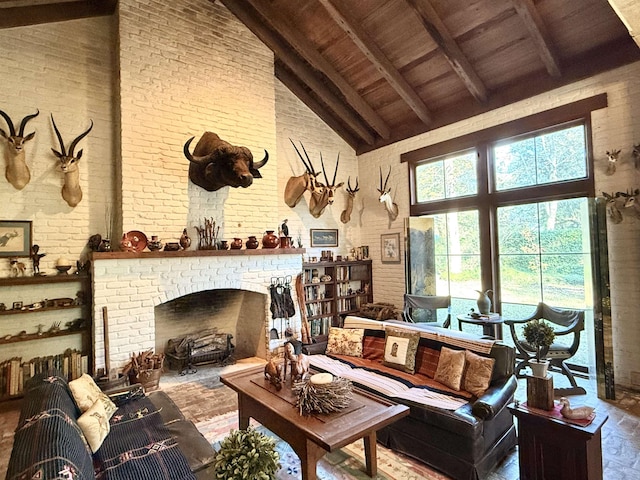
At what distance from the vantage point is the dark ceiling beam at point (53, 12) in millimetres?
3987

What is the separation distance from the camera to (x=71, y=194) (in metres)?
4.24

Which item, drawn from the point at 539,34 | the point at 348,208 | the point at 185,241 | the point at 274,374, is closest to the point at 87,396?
the point at 274,374

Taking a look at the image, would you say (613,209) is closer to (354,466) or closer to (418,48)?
(418,48)

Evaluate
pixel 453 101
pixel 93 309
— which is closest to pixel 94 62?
pixel 93 309

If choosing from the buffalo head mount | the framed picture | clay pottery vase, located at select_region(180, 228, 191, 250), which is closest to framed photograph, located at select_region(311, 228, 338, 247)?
the buffalo head mount

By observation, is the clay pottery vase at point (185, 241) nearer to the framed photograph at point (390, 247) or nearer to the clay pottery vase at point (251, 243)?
the clay pottery vase at point (251, 243)

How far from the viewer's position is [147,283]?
4309 mm

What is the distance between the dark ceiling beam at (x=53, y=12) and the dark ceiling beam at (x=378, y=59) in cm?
286

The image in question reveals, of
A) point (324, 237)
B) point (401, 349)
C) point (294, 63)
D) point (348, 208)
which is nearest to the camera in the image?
point (401, 349)

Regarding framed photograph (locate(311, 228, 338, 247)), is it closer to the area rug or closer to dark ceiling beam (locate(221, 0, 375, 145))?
dark ceiling beam (locate(221, 0, 375, 145))

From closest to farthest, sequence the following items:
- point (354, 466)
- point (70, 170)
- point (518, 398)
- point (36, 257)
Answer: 1. point (354, 466)
2. point (518, 398)
3. point (36, 257)
4. point (70, 170)

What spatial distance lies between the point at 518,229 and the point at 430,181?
166 centimetres

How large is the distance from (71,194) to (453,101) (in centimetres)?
547

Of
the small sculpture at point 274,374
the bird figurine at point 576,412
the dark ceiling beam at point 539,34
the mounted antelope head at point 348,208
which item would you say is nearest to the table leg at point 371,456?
the small sculpture at point 274,374
